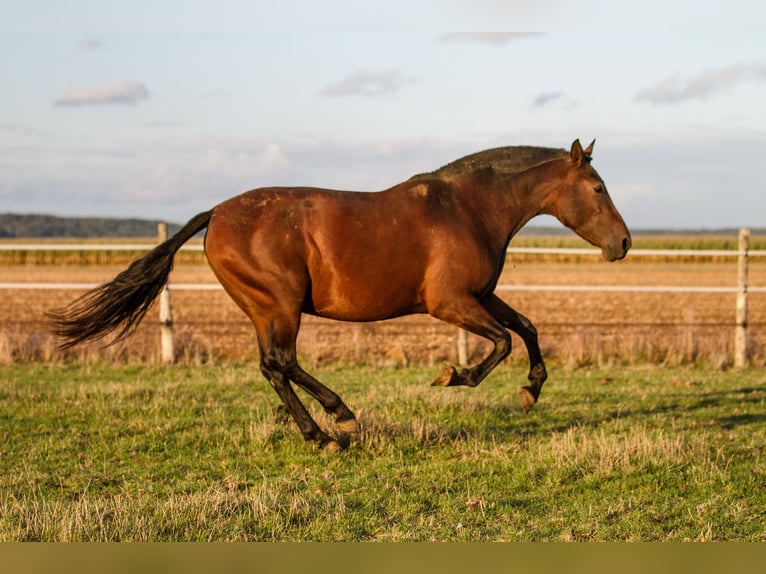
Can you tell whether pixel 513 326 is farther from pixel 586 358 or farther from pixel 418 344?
pixel 418 344

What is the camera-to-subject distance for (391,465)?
22.8 feet

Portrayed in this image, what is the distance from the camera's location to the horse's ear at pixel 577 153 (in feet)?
24.6

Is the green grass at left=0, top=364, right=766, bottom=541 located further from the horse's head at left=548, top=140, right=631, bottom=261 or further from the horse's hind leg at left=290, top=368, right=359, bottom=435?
the horse's head at left=548, top=140, right=631, bottom=261

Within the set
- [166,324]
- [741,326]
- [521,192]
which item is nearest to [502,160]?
[521,192]

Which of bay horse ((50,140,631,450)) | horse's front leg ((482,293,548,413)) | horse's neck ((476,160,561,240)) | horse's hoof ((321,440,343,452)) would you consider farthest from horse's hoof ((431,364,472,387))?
horse's neck ((476,160,561,240))

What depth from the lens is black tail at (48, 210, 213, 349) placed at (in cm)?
773

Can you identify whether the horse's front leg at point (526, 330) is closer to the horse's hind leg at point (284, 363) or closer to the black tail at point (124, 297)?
the horse's hind leg at point (284, 363)

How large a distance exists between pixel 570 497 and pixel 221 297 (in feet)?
74.8

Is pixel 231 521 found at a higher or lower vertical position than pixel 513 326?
lower

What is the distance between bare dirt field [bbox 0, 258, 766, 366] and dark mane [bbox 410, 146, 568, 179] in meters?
5.48

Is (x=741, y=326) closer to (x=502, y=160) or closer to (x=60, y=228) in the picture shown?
(x=502, y=160)

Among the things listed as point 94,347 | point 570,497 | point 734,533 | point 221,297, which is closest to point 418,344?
point 94,347

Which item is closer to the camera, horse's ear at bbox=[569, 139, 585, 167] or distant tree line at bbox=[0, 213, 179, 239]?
horse's ear at bbox=[569, 139, 585, 167]

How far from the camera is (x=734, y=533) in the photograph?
522 centimetres
